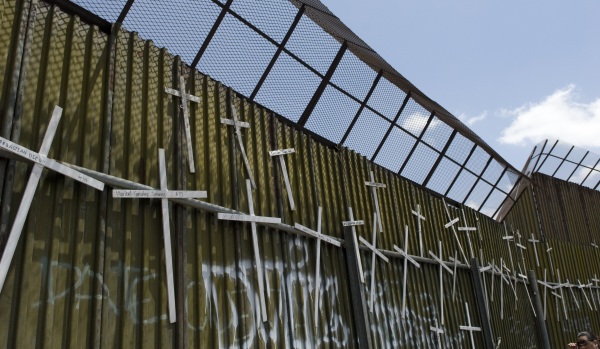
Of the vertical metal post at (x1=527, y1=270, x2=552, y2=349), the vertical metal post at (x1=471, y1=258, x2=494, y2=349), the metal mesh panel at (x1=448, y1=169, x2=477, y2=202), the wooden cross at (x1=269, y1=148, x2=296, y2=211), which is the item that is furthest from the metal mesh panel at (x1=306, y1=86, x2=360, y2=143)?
the vertical metal post at (x1=527, y1=270, x2=552, y2=349)

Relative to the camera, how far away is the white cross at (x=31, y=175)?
359 cm

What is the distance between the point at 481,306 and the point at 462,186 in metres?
2.88

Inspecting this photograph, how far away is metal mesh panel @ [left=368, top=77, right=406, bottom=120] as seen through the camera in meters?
9.09

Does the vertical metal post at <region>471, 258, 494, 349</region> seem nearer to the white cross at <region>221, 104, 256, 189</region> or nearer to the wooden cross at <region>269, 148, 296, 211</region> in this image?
the wooden cross at <region>269, 148, 296, 211</region>

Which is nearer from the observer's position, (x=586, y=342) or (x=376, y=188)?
(x=586, y=342)

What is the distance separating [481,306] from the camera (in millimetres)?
10750

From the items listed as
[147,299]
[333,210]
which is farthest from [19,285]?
[333,210]

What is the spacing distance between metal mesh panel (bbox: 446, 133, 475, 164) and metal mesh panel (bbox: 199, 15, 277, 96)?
5.73m

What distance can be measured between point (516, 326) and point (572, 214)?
11.5 metres

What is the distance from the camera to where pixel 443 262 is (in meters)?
10.0

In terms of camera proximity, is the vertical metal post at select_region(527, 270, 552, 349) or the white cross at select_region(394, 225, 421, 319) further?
the vertical metal post at select_region(527, 270, 552, 349)

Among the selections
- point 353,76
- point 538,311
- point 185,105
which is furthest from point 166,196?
point 538,311

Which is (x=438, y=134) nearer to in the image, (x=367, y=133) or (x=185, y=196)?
(x=367, y=133)

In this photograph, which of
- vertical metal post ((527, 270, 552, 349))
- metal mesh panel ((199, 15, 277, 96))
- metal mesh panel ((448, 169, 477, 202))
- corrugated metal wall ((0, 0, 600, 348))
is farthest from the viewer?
vertical metal post ((527, 270, 552, 349))
